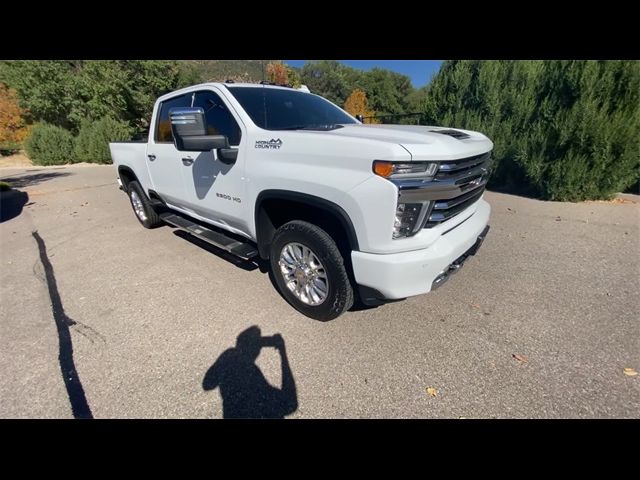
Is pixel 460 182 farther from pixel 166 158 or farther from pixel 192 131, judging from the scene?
pixel 166 158

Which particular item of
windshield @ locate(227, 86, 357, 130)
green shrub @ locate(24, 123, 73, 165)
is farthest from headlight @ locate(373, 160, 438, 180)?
green shrub @ locate(24, 123, 73, 165)

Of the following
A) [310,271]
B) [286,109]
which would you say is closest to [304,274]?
[310,271]

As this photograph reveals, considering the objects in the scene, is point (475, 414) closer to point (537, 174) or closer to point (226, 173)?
point (226, 173)

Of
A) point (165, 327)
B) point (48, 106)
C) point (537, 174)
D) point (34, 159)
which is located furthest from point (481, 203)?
point (48, 106)

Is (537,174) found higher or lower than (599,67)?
lower

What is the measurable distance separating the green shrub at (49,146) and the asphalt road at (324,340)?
19525 millimetres

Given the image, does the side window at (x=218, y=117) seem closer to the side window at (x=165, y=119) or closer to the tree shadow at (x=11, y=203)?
the side window at (x=165, y=119)

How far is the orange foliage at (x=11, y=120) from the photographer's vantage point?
2236cm

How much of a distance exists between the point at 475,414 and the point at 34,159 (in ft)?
86.5

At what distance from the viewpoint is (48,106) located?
20.7 metres

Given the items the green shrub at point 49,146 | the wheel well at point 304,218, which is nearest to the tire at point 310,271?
the wheel well at point 304,218

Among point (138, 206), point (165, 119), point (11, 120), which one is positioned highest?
point (165, 119)

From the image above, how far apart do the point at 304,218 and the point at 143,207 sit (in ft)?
12.8

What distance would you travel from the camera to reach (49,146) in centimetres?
1898
